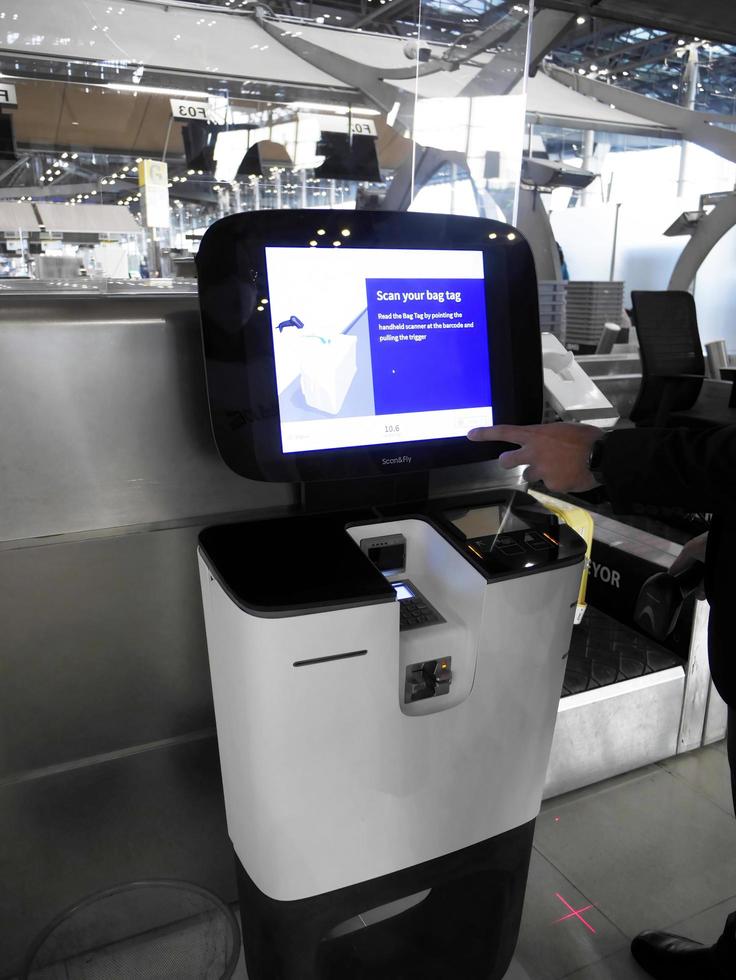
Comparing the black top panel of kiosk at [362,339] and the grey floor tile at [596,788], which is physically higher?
the black top panel of kiosk at [362,339]

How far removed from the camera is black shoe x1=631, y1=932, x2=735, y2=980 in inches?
51.8

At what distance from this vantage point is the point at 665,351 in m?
4.77

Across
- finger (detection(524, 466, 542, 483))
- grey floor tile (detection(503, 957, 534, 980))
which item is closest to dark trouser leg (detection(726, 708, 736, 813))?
finger (detection(524, 466, 542, 483))

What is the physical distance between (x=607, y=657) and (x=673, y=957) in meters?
0.75

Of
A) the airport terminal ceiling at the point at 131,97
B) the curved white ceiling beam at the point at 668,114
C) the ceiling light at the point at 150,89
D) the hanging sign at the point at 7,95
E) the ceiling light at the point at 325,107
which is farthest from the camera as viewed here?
the curved white ceiling beam at the point at 668,114

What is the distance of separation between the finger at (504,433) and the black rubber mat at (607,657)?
3.38 ft

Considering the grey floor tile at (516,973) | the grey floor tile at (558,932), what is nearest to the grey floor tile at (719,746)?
the grey floor tile at (558,932)

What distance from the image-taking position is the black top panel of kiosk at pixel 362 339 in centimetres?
91

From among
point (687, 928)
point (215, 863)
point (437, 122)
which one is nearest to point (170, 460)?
point (215, 863)

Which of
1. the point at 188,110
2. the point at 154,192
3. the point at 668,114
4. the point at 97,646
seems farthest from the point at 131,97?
the point at 97,646

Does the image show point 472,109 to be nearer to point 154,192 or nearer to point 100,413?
point 100,413

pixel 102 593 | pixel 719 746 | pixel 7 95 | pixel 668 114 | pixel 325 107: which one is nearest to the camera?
pixel 102 593

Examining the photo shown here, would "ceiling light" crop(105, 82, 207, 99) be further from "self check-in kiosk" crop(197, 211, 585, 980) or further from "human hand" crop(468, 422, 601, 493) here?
"human hand" crop(468, 422, 601, 493)

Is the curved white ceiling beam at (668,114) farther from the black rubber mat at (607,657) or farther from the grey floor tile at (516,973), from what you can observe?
the grey floor tile at (516,973)
